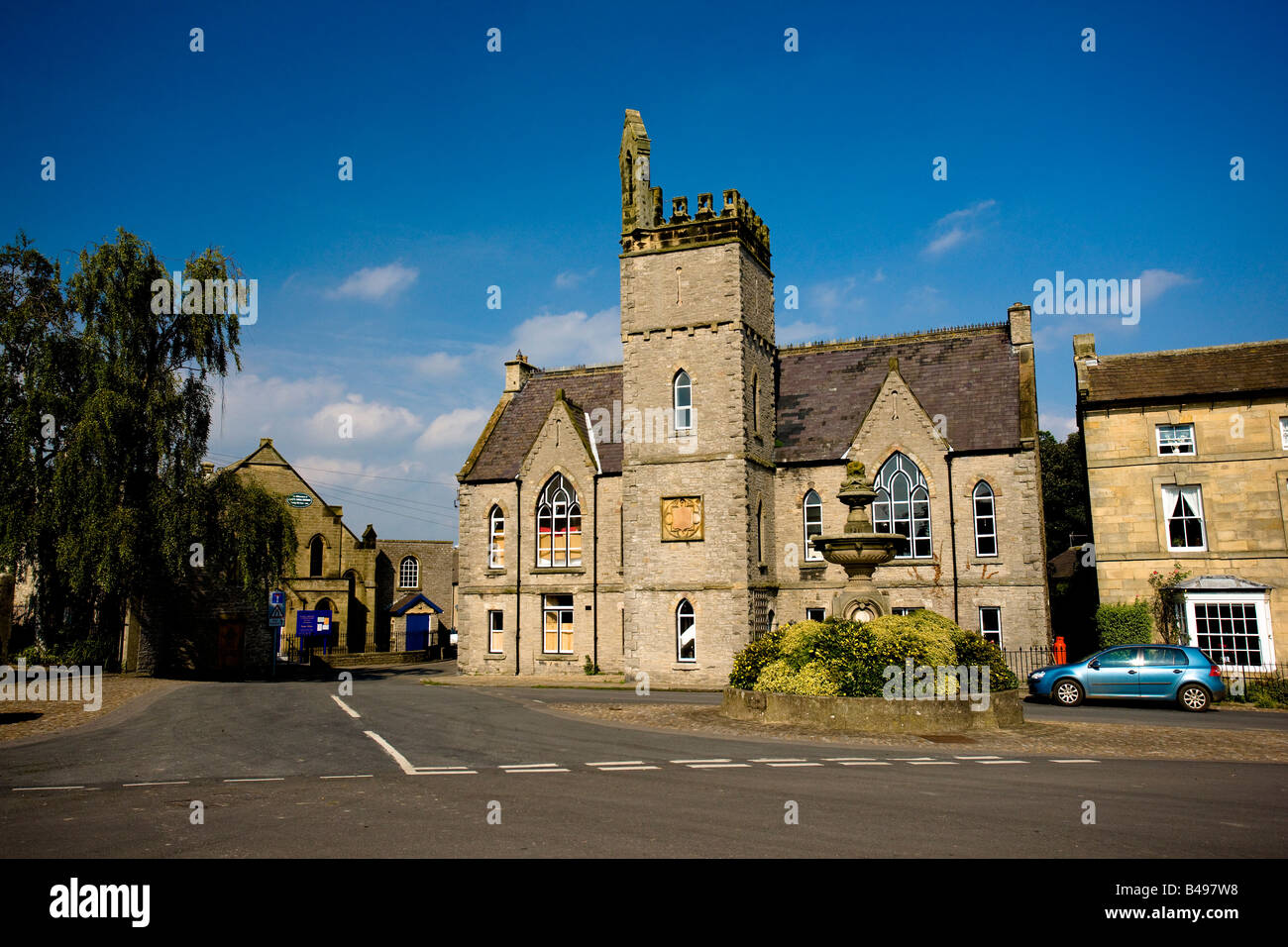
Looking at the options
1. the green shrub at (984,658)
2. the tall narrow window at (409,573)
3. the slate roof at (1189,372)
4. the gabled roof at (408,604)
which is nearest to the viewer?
the green shrub at (984,658)

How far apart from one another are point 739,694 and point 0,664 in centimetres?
2189

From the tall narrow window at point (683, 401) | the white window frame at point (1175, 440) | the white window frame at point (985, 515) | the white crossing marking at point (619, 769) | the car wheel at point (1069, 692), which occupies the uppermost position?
the tall narrow window at point (683, 401)

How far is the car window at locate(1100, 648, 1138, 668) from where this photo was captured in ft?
70.3

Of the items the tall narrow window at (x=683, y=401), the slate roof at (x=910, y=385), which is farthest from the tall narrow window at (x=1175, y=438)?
the tall narrow window at (x=683, y=401)

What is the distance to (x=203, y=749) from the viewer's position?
48.2 ft

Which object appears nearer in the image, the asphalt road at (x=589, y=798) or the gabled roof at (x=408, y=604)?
the asphalt road at (x=589, y=798)

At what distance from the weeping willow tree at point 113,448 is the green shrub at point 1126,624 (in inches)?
1053

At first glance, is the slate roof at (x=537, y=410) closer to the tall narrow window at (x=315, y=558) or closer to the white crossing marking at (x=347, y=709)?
the white crossing marking at (x=347, y=709)

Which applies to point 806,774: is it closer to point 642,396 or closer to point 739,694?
point 739,694

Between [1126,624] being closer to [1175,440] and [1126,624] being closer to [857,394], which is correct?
[1175,440]

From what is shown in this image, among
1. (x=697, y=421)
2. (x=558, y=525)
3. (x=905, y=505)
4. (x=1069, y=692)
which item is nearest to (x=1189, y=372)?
(x=905, y=505)

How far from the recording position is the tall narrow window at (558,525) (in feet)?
115

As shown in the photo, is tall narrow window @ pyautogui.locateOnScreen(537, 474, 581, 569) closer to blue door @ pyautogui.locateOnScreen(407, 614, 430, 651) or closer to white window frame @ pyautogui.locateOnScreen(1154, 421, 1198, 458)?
white window frame @ pyautogui.locateOnScreen(1154, 421, 1198, 458)
